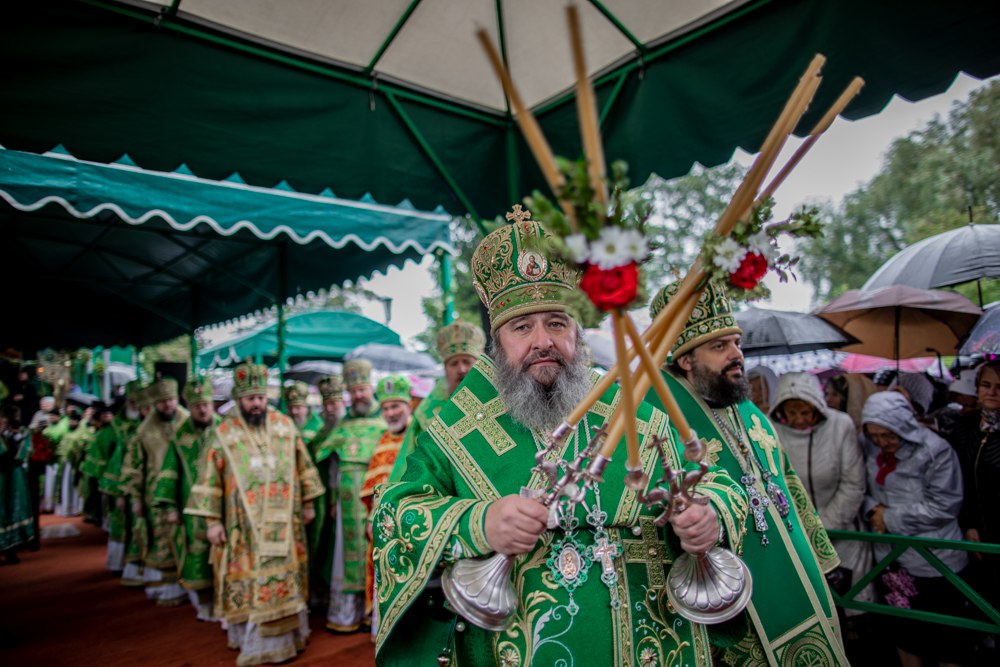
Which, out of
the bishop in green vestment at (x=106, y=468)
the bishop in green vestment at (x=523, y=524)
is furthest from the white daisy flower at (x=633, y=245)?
the bishop in green vestment at (x=106, y=468)

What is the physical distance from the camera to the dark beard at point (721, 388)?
3.14 meters

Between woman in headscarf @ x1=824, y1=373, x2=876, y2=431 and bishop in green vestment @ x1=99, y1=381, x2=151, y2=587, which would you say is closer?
woman in headscarf @ x1=824, y1=373, x2=876, y2=431

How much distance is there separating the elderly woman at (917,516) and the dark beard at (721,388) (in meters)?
1.68

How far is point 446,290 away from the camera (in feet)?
17.7

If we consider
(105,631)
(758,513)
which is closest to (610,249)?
(758,513)

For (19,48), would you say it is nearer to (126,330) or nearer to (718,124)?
(718,124)

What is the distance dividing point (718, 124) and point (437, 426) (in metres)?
2.42

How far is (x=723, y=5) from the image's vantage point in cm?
303

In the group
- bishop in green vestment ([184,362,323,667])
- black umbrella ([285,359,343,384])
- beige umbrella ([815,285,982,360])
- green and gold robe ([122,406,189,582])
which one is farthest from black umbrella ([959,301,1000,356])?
black umbrella ([285,359,343,384])

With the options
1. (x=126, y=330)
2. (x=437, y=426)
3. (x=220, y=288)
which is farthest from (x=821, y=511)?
(x=126, y=330)

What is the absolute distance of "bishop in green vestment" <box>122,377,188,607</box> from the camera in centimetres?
773

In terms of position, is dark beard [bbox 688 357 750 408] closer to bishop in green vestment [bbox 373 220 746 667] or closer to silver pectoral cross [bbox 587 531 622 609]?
bishop in green vestment [bbox 373 220 746 667]

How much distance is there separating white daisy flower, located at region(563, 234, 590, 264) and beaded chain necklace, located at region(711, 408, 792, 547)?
2.03 m

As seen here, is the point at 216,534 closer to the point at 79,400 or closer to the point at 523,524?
the point at 523,524
